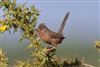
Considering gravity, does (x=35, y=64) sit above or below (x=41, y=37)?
below

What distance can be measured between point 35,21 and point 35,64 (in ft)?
0.74

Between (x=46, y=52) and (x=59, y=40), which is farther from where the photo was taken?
(x=59, y=40)

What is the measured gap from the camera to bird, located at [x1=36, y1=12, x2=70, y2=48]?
2.95 meters

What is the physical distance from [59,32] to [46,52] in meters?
0.56

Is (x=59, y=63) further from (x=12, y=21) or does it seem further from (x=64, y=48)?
(x=64, y=48)

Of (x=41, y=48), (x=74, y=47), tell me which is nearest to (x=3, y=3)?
(x=41, y=48)

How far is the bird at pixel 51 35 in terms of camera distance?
2947 mm

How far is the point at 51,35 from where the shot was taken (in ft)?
10.4

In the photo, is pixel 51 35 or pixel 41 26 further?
pixel 51 35

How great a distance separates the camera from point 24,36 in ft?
8.93

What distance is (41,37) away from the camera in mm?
2988

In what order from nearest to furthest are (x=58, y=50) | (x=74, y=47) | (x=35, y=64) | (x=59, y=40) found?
(x=35, y=64), (x=58, y=50), (x=59, y=40), (x=74, y=47)

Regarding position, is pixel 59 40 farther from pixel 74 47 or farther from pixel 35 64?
pixel 35 64

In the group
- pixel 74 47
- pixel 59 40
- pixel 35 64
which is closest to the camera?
pixel 35 64
